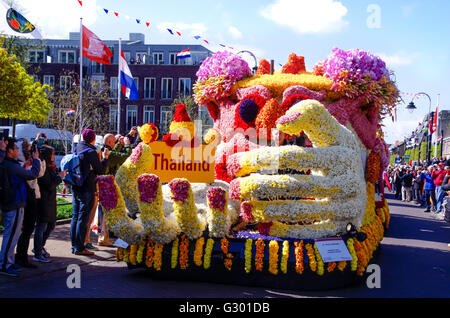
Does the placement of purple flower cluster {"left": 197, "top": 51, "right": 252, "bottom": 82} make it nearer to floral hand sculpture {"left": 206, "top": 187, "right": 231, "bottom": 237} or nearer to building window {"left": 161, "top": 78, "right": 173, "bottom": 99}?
floral hand sculpture {"left": 206, "top": 187, "right": 231, "bottom": 237}

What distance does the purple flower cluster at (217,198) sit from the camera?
584 cm

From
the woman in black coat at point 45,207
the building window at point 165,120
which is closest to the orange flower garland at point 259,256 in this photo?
the woman in black coat at point 45,207

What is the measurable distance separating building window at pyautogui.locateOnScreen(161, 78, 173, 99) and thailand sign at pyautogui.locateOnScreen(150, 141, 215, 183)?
36.8 meters

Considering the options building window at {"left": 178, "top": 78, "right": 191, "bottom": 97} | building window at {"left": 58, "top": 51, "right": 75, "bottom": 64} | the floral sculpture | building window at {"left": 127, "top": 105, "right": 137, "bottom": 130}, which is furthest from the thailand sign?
building window at {"left": 58, "top": 51, "right": 75, "bottom": 64}

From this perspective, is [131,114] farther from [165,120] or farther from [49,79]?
[49,79]

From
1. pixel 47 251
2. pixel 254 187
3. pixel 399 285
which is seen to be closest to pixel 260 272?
pixel 254 187

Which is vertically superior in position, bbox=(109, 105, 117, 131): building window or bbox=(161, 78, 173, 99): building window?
bbox=(161, 78, 173, 99): building window

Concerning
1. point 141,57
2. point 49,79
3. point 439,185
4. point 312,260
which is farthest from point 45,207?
point 141,57

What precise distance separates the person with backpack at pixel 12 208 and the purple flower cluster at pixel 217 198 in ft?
7.78

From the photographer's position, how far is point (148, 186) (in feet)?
18.9

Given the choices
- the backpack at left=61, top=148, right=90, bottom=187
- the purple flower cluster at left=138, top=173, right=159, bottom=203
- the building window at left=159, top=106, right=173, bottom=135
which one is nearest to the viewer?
the purple flower cluster at left=138, top=173, right=159, bottom=203

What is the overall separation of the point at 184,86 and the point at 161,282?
37.6 m

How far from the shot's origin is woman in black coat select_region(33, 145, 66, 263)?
7.17 m

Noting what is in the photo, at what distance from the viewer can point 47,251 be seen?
26.3ft
